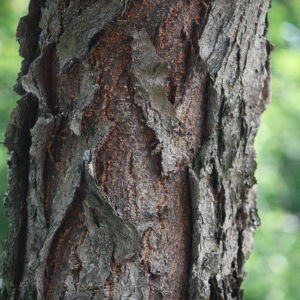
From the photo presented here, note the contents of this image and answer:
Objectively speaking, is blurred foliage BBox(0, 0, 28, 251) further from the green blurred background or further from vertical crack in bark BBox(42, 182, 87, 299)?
vertical crack in bark BBox(42, 182, 87, 299)

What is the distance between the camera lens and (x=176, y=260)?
1077 millimetres

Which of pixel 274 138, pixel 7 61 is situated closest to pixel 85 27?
pixel 7 61

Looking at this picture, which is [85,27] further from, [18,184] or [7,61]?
[7,61]

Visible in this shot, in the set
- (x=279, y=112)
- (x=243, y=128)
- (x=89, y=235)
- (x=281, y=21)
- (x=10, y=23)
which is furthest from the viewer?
(x=281, y=21)

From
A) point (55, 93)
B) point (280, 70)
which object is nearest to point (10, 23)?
point (280, 70)

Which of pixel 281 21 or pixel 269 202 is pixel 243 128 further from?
pixel 281 21

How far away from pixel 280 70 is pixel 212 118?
8.89 feet

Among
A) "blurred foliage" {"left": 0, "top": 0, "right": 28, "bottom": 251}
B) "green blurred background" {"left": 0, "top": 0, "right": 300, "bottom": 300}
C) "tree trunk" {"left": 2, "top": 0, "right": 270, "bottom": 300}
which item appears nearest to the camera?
"tree trunk" {"left": 2, "top": 0, "right": 270, "bottom": 300}

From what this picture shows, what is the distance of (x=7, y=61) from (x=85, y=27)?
2051 mm

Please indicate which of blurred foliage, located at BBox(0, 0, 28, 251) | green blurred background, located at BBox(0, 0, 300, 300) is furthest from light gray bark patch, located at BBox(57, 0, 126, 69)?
green blurred background, located at BBox(0, 0, 300, 300)

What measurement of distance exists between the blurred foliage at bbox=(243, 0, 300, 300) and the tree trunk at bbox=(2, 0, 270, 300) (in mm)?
2181

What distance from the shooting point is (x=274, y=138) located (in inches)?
145

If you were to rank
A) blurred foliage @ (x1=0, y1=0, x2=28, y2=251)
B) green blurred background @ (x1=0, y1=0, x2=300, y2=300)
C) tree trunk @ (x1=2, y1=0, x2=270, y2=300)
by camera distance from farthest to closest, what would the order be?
green blurred background @ (x1=0, y1=0, x2=300, y2=300) → blurred foliage @ (x1=0, y1=0, x2=28, y2=251) → tree trunk @ (x1=2, y1=0, x2=270, y2=300)

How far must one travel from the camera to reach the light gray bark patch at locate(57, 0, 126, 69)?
1.06 meters
